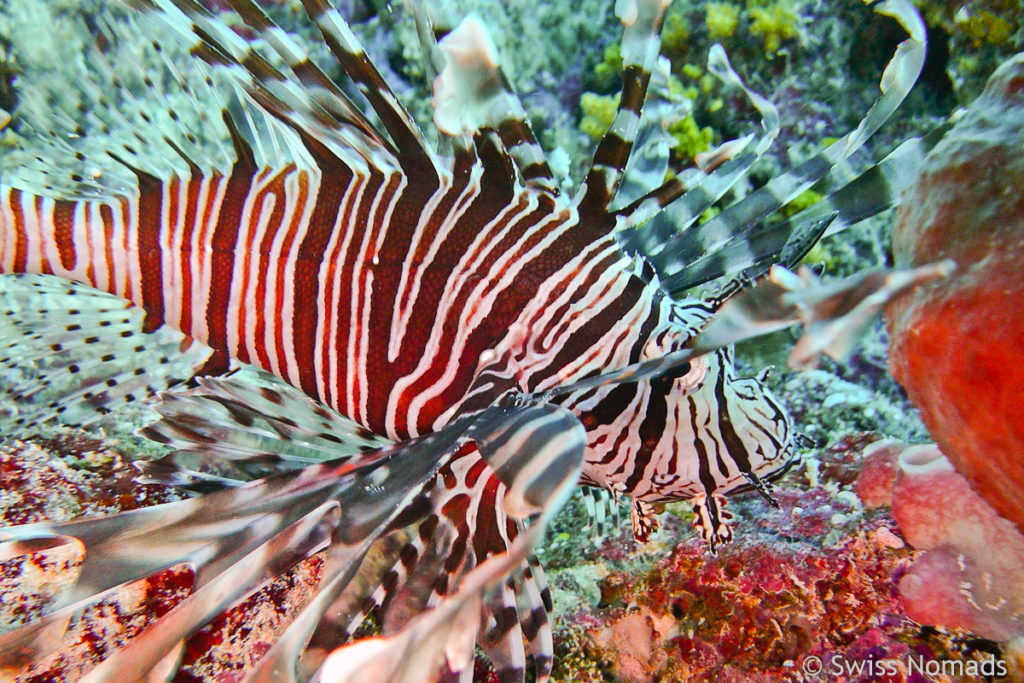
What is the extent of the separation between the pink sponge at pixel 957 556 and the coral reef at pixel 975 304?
264 mm

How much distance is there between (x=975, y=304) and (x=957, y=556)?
2.73 ft

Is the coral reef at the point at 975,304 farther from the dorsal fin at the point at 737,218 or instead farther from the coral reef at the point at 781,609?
the coral reef at the point at 781,609

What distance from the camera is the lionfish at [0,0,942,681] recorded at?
4.89ft

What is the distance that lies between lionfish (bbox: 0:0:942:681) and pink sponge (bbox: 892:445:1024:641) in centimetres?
39

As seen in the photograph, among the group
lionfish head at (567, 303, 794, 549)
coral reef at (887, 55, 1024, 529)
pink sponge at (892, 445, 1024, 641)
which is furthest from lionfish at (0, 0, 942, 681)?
pink sponge at (892, 445, 1024, 641)

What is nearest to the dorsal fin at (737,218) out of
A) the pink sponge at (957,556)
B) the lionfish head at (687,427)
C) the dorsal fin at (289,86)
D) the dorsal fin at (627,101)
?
the dorsal fin at (627,101)

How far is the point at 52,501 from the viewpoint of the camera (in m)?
2.12

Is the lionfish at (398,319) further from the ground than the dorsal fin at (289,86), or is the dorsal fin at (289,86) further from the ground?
the dorsal fin at (289,86)

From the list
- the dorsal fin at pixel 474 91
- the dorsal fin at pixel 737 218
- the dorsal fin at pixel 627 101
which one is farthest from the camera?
the dorsal fin at pixel 737 218

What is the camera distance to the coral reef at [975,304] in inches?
56.5

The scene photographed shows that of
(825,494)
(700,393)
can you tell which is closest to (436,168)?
(700,393)

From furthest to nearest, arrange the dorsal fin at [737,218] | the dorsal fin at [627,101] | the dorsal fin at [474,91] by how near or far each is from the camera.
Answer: the dorsal fin at [737,218] < the dorsal fin at [627,101] < the dorsal fin at [474,91]

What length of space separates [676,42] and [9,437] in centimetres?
443

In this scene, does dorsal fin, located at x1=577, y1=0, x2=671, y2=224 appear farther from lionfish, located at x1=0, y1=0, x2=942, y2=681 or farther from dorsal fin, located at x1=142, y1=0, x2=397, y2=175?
dorsal fin, located at x1=142, y1=0, x2=397, y2=175
